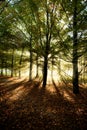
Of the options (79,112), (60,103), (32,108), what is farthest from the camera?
(60,103)

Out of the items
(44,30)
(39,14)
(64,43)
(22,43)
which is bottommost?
(64,43)

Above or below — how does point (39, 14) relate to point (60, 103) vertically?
above

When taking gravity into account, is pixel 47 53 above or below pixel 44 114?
above

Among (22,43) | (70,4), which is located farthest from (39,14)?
(70,4)

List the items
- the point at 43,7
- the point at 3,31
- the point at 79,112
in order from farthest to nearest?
the point at 43,7, the point at 3,31, the point at 79,112

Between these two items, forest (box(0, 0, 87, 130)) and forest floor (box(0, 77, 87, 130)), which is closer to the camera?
forest floor (box(0, 77, 87, 130))

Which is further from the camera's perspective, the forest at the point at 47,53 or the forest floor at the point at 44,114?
the forest at the point at 47,53

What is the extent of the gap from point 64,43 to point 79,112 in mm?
4691

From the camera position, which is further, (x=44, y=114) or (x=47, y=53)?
(x=47, y=53)

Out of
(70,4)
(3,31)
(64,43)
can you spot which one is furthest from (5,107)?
(70,4)

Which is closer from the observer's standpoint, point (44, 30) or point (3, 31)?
point (3, 31)

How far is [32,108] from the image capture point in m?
9.81

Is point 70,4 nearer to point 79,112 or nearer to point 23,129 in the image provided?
point 79,112

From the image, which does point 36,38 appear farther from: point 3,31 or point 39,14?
point 3,31
